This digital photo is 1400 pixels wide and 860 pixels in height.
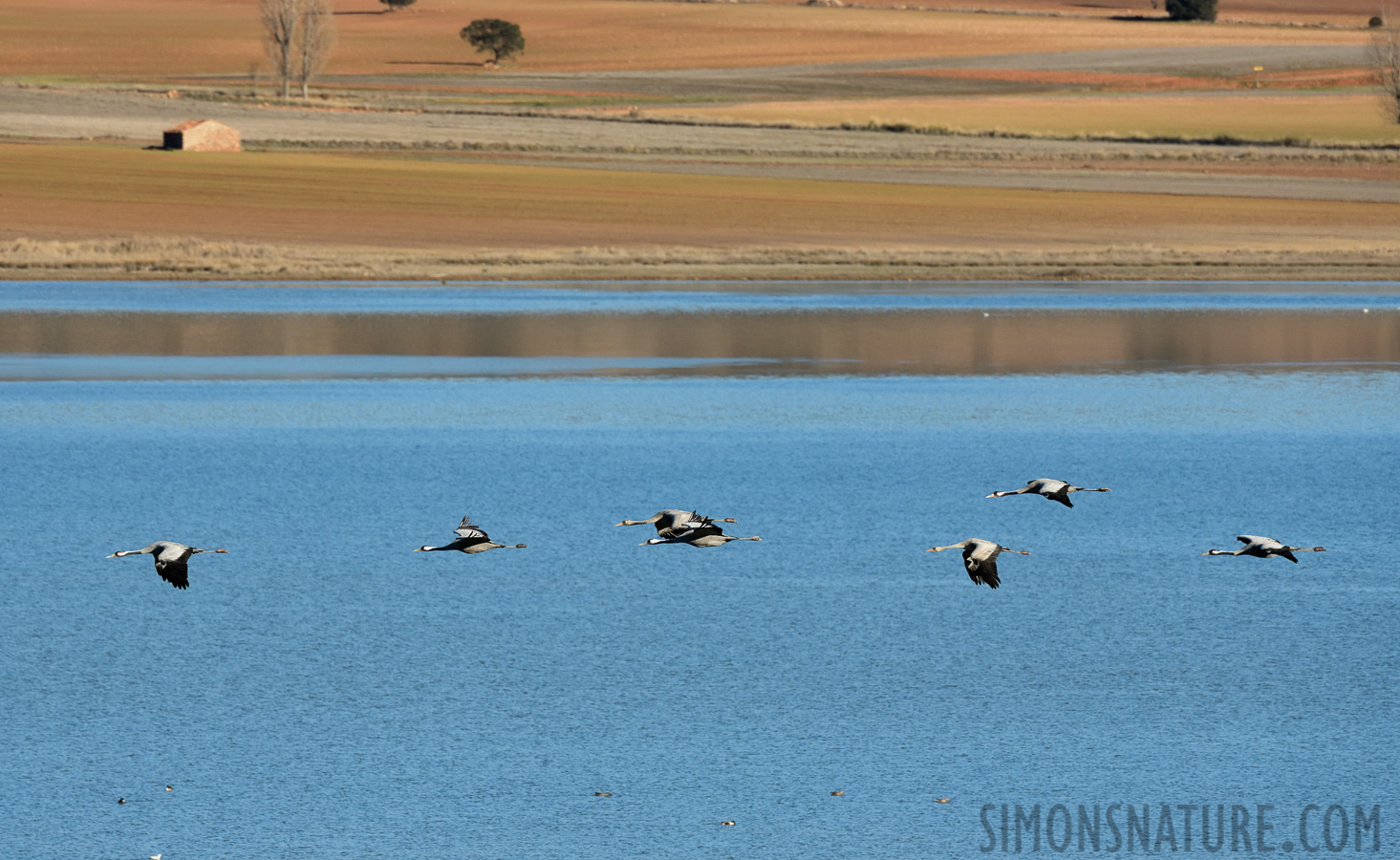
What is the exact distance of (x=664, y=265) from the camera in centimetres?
3834

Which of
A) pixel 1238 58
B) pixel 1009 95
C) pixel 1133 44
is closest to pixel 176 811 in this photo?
pixel 1009 95

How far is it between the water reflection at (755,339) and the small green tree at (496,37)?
344 feet

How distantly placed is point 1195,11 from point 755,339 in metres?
140

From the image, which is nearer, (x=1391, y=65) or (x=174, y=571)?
(x=174, y=571)

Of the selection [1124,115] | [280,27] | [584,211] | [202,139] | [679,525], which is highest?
[280,27]

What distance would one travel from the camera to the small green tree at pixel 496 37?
432 ft

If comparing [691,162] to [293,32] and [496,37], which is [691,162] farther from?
[496,37]

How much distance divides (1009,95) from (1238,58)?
27.9m

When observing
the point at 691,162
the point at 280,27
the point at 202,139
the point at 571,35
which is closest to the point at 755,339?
the point at 691,162

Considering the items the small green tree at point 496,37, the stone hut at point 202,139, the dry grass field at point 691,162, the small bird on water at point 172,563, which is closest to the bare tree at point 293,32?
the dry grass field at point 691,162

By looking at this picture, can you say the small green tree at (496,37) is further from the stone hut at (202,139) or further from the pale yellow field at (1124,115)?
the stone hut at (202,139)

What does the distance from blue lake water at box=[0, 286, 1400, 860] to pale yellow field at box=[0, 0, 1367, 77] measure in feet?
349

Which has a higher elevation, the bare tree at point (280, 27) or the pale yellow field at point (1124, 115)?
the bare tree at point (280, 27)

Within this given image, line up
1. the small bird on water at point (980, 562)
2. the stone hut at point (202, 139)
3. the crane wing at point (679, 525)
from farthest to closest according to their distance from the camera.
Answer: the stone hut at point (202, 139), the crane wing at point (679, 525), the small bird on water at point (980, 562)
